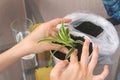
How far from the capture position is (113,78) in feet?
3.40

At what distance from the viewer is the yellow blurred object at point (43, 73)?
0.71m

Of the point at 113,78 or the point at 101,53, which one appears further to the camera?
the point at 113,78

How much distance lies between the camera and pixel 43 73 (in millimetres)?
721

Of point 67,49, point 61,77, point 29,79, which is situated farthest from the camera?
point 29,79

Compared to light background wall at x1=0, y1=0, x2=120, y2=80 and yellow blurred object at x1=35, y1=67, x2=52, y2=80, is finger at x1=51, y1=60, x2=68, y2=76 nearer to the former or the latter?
yellow blurred object at x1=35, y1=67, x2=52, y2=80

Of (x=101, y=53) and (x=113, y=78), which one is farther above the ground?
(x=101, y=53)

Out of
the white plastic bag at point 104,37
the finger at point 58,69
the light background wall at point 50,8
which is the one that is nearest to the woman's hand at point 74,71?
the finger at point 58,69

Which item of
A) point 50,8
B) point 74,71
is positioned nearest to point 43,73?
point 74,71

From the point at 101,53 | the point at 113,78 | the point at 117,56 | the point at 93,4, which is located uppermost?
the point at 93,4

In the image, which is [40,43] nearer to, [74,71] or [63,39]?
[63,39]

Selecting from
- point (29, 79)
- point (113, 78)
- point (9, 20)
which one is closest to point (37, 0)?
point (9, 20)

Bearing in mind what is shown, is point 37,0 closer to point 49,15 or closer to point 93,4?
point 49,15

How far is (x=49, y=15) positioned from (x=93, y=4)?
220 millimetres

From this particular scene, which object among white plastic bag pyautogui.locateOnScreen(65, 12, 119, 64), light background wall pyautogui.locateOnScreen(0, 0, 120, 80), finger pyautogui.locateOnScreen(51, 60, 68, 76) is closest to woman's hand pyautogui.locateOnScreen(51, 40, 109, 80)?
finger pyautogui.locateOnScreen(51, 60, 68, 76)
